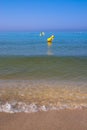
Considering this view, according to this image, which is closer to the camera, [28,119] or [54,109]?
[28,119]

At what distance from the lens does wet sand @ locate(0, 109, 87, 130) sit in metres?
→ 4.12

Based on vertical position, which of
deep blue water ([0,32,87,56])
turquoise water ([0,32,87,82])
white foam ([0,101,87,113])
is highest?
white foam ([0,101,87,113])

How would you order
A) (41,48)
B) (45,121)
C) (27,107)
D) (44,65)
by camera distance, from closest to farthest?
1. (45,121)
2. (27,107)
3. (44,65)
4. (41,48)

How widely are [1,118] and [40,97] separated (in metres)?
2.08

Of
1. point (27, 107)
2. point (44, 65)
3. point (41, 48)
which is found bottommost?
point (41, 48)

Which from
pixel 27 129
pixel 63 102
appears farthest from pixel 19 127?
pixel 63 102

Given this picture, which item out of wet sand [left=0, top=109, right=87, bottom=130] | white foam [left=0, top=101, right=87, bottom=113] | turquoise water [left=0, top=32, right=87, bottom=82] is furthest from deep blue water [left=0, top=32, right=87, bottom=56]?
wet sand [left=0, top=109, right=87, bottom=130]

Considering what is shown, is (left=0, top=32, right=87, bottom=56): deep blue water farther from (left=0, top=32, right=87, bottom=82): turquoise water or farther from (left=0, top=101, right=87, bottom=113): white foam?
(left=0, top=101, right=87, bottom=113): white foam

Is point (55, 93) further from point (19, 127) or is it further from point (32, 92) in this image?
point (19, 127)

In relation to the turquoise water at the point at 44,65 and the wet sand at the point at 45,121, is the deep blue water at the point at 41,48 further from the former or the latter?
the wet sand at the point at 45,121

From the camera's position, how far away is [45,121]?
4.38m

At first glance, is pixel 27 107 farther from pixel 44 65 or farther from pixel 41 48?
pixel 41 48

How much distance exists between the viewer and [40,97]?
639cm

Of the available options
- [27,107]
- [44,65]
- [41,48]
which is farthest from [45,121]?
[41,48]
